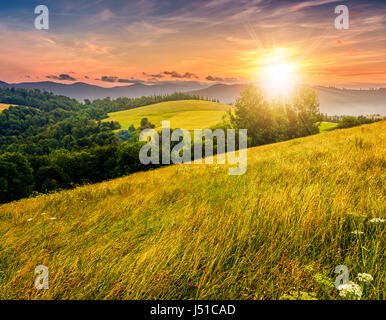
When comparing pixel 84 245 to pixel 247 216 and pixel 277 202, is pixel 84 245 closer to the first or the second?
pixel 247 216

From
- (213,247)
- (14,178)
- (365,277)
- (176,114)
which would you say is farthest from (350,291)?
(176,114)

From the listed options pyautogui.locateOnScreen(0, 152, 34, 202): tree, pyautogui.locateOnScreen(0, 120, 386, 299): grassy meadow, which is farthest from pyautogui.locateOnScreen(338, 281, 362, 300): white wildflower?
pyautogui.locateOnScreen(0, 152, 34, 202): tree

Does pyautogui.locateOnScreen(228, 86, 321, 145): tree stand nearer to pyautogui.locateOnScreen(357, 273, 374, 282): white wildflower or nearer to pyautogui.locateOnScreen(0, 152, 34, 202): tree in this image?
pyautogui.locateOnScreen(0, 152, 34, 202): tree

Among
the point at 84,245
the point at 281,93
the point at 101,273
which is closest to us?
the point at 101,273

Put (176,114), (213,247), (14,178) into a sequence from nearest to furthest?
1. (213,247)
2. (14,178)
3. (176,114)

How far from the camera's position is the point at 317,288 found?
6.07ft

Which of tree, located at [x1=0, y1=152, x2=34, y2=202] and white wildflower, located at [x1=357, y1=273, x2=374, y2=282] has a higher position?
white wildflower, located at [x1=357, y1=273, x2=374, y2=282]

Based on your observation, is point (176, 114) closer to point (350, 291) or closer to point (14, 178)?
point (14, 178)

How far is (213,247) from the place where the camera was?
2523 mm

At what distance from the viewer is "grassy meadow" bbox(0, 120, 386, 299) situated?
2.02 meters

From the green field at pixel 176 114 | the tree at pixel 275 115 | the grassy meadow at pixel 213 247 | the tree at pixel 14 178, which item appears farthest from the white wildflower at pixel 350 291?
the green field at pixel 176 114

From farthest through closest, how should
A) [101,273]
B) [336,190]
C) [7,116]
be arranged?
[7,116]
[336,190]
[101,273]
